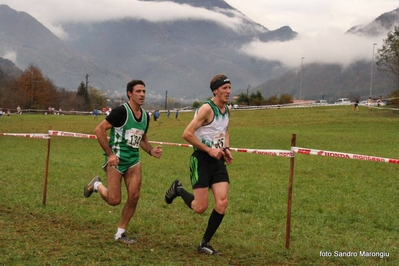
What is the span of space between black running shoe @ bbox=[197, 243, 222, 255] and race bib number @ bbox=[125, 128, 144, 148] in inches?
65.9

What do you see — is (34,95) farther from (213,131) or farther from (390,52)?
(213,131)

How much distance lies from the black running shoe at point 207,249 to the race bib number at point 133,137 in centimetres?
167

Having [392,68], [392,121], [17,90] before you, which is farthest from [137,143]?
[17,90]

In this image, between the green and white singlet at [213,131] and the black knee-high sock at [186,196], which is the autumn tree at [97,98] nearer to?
the black knee-high sock at [186,196]

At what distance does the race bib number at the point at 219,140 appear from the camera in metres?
6.45

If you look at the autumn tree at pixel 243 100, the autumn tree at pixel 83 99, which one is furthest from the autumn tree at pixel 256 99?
the autumn tree at pixel 83 99

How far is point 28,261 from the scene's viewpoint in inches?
229

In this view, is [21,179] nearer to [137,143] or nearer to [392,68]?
[137,143]

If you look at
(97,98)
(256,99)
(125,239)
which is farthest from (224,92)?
(97,98)

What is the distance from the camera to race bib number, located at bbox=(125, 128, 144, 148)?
22.2ft

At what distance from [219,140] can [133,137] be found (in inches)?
48.7

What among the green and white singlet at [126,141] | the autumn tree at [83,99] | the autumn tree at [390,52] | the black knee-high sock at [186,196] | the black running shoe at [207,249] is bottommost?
the black running shoe at [207,249]

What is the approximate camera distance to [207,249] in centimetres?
632

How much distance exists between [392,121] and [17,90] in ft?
305
